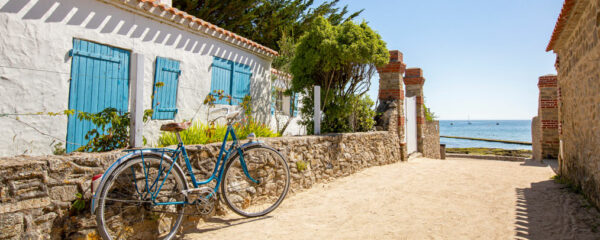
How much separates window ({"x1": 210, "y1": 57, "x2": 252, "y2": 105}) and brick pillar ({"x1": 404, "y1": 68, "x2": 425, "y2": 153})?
6.61 m

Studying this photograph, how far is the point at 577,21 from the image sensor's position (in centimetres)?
509

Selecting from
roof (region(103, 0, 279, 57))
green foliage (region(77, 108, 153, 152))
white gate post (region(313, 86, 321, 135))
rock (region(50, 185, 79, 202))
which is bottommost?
rock (region(50, 185, 79, 202))

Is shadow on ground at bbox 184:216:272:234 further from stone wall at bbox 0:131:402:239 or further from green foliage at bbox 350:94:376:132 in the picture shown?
green foliage at bbox 350:94:376:132

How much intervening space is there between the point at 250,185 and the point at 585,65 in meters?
5.00

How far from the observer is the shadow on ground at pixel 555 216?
3.43m

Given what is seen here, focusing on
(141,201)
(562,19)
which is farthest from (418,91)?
(141,201)

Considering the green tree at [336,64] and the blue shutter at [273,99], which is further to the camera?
the blue shutter at [273,99]

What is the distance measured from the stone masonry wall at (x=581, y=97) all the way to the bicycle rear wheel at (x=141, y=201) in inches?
197

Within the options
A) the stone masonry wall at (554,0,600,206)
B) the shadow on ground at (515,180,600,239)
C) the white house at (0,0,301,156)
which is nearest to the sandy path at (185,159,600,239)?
the shadow on ground at (515,180,600,239)

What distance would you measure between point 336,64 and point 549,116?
8.30 m

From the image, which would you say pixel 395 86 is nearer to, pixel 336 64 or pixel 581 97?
pixel 336 64

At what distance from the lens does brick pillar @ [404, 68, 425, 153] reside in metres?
11.9

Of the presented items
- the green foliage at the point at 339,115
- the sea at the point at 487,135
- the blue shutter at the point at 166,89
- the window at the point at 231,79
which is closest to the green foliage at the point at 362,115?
the green foliage at the point at 339,115

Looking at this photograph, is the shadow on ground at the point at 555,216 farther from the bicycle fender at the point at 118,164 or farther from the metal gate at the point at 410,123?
the metal gate at the point at 410,123
